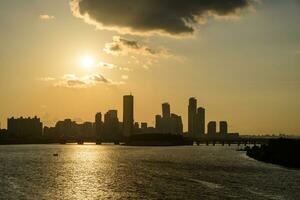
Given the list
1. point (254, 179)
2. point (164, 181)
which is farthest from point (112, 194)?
point (254, 179)

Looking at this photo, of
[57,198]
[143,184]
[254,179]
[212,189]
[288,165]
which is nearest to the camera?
[57,198]

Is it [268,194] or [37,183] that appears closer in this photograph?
[268,194]

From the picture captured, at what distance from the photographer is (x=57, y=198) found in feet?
242

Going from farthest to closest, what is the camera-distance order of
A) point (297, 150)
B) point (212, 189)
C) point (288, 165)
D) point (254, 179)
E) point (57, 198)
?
1. point (297, 150)
2. point (288, 165)
3. point (254, 179)
4. point (212, 189)
5. point (57, 198)

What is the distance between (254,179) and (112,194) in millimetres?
36037

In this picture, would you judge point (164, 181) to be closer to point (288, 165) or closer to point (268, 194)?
point (268, 194)

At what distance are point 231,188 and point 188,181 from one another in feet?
41.8

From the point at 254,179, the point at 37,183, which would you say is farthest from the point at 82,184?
the point at 254,179

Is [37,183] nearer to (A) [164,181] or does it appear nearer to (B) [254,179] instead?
(A) [164,181]

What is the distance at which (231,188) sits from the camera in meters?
85.0

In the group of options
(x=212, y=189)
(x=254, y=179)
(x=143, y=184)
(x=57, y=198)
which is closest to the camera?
(x=57, y=198)

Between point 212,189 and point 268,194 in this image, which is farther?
point 212,189

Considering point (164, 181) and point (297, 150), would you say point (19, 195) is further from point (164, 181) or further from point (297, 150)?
point (297, 150)

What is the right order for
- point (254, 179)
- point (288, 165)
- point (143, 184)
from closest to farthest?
point (143, 184) → point (254, 179) → point (288, 165)
